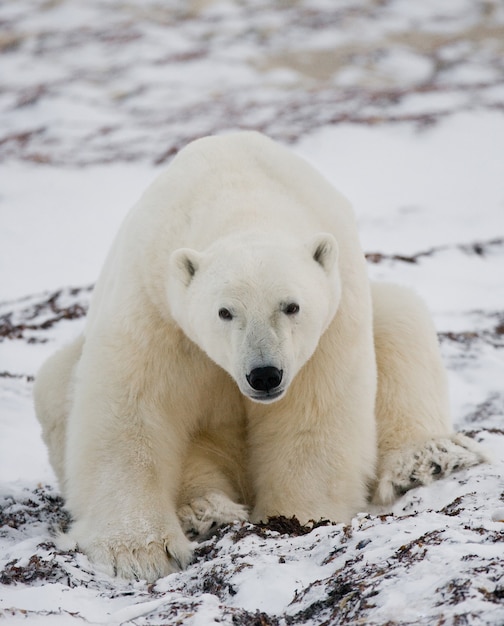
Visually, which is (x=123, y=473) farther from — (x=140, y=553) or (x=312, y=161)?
(x=312, y=161)

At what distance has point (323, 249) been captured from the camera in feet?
12.2

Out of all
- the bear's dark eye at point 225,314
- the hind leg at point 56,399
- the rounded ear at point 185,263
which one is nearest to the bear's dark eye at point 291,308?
the bear's dark eye at point 225,314

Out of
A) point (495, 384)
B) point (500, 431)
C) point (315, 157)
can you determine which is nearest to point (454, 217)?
point (315, 157)

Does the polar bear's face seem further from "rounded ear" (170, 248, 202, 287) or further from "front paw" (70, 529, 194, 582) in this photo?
"front paw" (70, 529, 194, 582)

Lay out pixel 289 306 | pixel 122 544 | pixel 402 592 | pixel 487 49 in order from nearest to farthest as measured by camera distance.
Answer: pixel 402 592
pixel 289 306
pixel 122 544
pixel 487 49

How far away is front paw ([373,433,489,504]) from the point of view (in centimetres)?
421

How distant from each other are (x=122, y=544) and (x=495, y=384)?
11.9 feet

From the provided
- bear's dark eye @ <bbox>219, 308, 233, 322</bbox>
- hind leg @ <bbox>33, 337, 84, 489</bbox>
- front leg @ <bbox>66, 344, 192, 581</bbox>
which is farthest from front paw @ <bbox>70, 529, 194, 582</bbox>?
bear's dark eye @ <bbox>219, 308, 233, 322</bbox>

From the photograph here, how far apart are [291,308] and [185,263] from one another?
49cm

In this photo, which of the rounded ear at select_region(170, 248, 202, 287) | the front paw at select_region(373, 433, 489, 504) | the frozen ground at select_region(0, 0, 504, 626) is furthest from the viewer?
the front paw at select_region(373, 433, 489, 504)

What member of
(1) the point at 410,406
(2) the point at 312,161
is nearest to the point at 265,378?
(1) the point at 410,406

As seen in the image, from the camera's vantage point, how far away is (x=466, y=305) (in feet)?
28.9

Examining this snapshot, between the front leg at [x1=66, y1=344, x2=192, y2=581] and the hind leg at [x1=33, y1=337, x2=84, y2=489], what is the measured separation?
0.46 m

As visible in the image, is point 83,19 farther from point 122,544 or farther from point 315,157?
point 122,544
